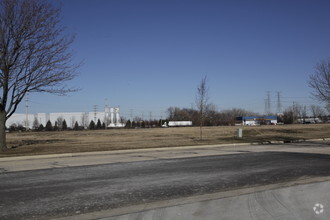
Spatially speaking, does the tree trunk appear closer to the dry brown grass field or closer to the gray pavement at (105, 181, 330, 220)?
the dry brown grass field

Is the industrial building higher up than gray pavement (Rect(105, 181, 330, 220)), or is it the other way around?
the industrial building

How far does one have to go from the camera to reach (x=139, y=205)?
6.12 meters

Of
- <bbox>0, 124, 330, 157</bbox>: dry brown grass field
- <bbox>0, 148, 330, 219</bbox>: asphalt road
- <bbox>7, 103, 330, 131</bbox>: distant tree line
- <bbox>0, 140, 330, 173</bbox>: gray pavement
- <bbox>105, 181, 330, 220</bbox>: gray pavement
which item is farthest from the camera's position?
<bbox>7, 103, 330, 131</bbox>: distant tree line

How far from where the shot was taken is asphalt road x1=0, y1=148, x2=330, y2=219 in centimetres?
627

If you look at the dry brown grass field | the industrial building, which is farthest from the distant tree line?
the dry brown grass field

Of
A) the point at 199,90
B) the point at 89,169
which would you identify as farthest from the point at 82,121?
the point at 89,169

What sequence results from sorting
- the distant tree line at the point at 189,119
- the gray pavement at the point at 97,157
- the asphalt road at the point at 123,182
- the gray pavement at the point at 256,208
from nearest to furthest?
1. the gray pavement at the point at 256,208
2. the asphalt road at the point at 123,182
3. the gray pavement at the point at 97,157
4. the distant tree line at the point at 189,119

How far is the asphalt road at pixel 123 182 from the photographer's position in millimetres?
6269

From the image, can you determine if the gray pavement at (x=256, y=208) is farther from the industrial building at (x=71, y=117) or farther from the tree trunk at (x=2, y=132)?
the industrial building at (x=71, y=117)

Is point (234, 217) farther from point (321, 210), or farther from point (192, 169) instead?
point (192, 169)

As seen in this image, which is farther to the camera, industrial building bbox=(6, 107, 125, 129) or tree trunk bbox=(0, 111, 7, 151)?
industrial building bbox=(6, 107, 125, 129)

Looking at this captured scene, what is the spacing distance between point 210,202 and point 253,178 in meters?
3.14

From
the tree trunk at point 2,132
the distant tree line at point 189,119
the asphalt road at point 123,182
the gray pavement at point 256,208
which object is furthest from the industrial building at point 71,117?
the gray pavement at point 256,208

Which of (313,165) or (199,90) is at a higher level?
(199,90)
